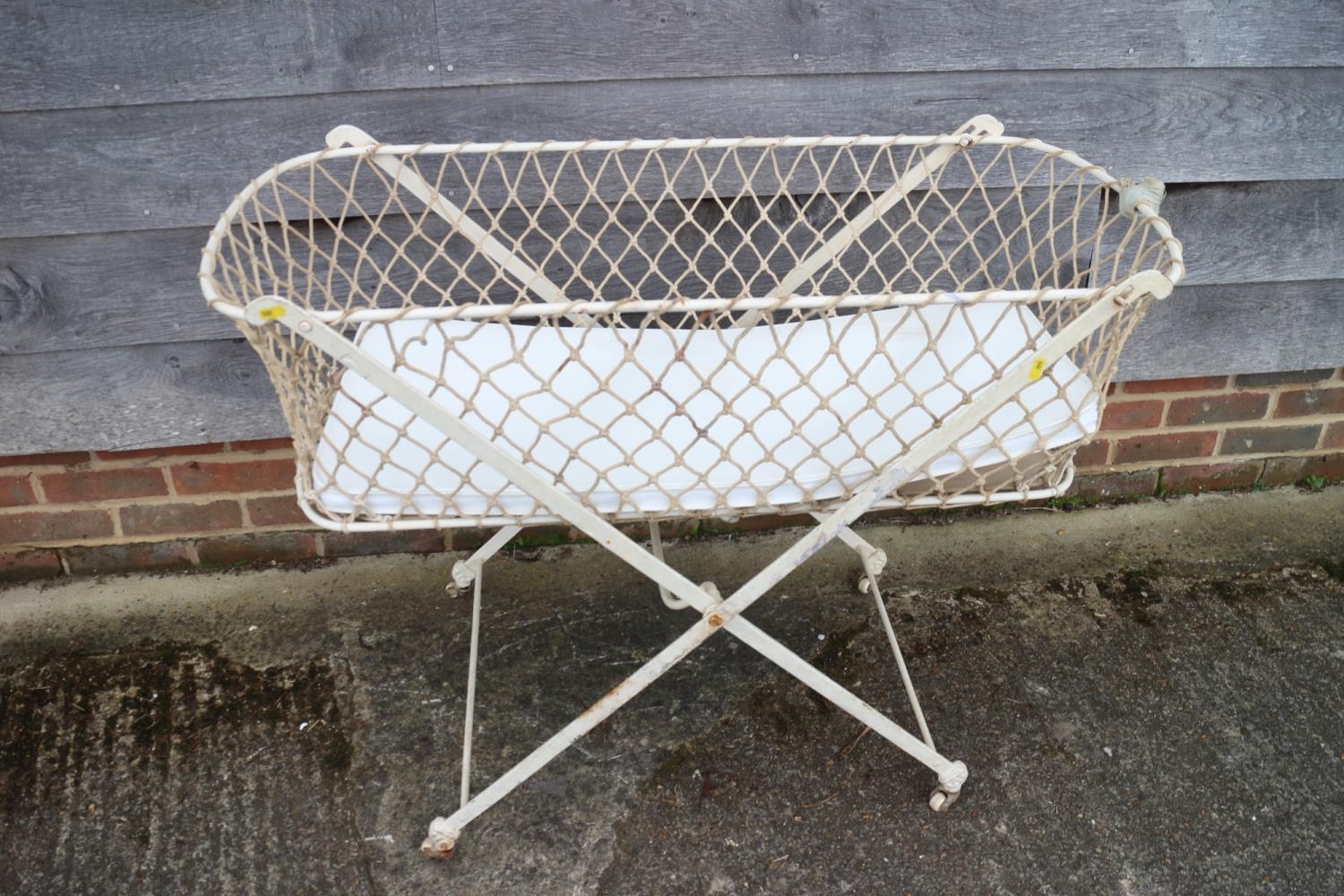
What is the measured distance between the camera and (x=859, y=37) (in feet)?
5.50

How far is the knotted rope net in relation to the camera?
3.95ft

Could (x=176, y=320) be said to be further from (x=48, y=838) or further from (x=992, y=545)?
(x=992, y=545)

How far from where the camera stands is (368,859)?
154 cm

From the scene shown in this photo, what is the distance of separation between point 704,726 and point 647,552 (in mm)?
605

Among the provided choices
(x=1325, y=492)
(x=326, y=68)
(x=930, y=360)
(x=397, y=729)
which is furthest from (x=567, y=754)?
(x=1325, y=492)

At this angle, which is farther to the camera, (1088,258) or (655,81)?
(1088,258)

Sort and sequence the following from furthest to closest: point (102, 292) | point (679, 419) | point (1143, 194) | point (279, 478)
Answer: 1. point (279, 478)
2. point (102, 292)
3. point (679, 419)
4. point (1143, 194)

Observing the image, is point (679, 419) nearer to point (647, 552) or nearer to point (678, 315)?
point (647, 552)

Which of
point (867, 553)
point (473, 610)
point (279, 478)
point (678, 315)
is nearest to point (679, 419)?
point (678, 315)

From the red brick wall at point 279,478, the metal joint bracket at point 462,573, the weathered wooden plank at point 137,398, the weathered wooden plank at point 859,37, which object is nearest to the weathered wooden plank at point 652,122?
the weathered wooden plank at point 859,37

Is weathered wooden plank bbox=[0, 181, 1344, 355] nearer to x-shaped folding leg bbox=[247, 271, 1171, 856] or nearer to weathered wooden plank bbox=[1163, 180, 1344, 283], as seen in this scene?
weathered wooden plank bbox=[1163, 180, 1344, 283]

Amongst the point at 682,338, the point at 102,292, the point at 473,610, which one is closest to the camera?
the point at 682,338

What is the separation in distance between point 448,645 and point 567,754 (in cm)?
37

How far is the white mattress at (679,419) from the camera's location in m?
1.21
